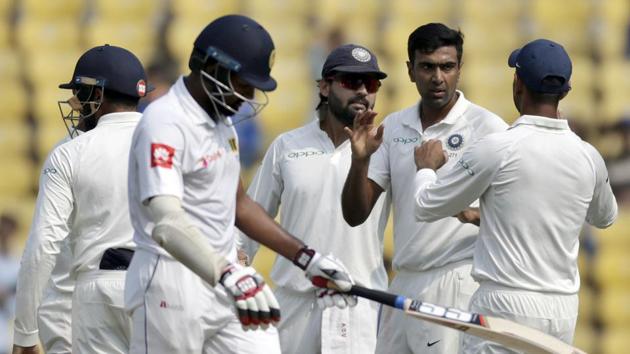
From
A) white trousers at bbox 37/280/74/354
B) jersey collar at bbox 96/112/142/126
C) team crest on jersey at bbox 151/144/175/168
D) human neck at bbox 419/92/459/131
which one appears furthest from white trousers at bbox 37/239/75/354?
team crest on jersey at bbox 151/144/175/168

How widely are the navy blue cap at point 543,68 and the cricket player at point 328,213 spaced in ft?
3.11

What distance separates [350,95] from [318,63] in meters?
3.34

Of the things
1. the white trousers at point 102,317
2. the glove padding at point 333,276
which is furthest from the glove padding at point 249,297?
the white trousers at point 102,317

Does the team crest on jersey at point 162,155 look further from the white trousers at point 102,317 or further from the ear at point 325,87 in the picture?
the ear at point 325,87

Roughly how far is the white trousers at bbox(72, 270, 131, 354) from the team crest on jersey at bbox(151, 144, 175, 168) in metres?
1.44

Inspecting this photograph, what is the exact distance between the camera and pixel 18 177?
29.8ft

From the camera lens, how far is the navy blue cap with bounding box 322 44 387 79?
5.75 metres

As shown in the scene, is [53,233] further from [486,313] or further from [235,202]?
[486,313]

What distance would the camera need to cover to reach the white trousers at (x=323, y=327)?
5.64 meters

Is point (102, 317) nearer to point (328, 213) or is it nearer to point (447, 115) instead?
point (328, 213)

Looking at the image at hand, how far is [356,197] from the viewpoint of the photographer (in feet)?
17.5

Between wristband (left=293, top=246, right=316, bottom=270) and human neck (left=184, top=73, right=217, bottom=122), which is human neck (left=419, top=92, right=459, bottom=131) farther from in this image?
human neck (left=184, top=73, right=217, bottom=122)

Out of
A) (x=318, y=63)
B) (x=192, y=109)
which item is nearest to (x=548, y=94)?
(x=192, y=109)

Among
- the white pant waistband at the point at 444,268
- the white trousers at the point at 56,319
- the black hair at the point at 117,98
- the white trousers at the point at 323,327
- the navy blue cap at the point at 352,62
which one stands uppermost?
the navy blue cap at the point at 352,62
